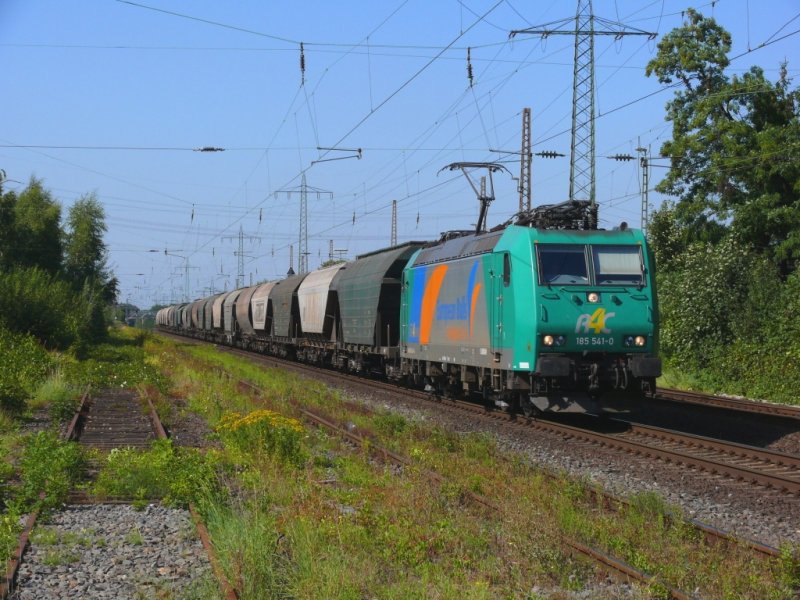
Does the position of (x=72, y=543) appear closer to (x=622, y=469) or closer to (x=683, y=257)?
(x=622, y=469)

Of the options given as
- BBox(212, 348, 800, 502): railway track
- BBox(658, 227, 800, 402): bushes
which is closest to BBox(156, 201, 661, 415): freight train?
BBox(212, 348, 800, 502): railway track

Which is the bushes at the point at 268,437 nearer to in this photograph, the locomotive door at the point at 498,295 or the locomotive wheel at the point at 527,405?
the locomotive door at the point at 498,295

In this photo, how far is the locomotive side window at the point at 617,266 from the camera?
14.6m

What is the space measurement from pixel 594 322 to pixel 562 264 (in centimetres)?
106

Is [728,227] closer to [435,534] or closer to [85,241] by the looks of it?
[435,534]

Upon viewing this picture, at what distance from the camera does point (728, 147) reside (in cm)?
3003

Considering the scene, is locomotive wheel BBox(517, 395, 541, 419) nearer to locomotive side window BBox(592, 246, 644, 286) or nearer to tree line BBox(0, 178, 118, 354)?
locomotive side window BBox(592, 246, 644, 286)

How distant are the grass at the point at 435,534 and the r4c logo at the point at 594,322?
357 centimetres

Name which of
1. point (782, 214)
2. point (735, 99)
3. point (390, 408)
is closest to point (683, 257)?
point (782, 214)

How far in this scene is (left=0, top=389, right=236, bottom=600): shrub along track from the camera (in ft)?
21.7

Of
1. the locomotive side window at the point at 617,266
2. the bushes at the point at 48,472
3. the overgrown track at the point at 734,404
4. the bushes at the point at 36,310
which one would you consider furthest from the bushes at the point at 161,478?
the bushes at the point at 36,310

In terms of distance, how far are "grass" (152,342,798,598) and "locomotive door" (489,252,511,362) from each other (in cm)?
411

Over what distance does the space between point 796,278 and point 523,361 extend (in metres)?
11.7

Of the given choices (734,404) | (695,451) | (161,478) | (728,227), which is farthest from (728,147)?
(161,478)
